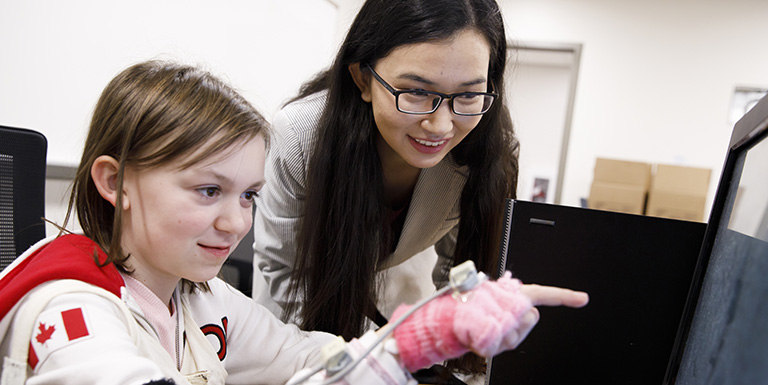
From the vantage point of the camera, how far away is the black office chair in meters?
0.78

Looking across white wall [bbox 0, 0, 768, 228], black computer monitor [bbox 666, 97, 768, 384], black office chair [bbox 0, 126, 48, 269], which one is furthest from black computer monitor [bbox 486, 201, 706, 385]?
white wall [bbox 0, 0, 768, 228]

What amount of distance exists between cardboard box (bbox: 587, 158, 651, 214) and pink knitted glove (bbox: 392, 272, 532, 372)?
322cm

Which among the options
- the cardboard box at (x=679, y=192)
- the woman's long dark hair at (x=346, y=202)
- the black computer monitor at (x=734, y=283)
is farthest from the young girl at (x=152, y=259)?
the cardboard box at (x=679, y=192)

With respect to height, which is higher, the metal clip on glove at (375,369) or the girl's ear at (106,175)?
the girl's ear at (106,175)

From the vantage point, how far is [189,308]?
775mm

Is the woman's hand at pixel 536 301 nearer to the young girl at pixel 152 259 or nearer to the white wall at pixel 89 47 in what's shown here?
the young girl at pixel 152 259

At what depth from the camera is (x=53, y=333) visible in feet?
1.62

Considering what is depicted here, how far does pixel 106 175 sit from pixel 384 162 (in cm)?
61

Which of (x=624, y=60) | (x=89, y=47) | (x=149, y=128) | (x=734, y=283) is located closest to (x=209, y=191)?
(x=149, y=128)

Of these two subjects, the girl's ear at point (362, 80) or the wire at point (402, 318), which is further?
the girl's ear at point (362, 80)

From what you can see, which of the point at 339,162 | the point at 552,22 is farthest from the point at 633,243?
the point at 552,22

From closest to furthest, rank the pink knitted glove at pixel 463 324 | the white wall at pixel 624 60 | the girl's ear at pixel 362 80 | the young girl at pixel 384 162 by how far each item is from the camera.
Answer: the pink knitted glove at pixel 463 324, the young girl at pixel 384 162, the girl's ear at pixel 362 80, the white wall at pixel 624 60

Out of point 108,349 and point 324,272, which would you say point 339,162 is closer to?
point 324,272

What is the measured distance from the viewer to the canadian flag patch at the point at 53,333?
49cm
